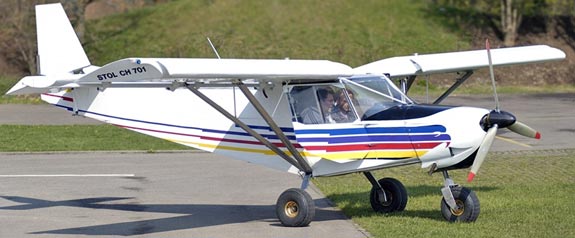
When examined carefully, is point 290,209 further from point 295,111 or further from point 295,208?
point 295,111

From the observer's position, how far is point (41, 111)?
30.6 meters

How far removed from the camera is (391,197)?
13.9 meters

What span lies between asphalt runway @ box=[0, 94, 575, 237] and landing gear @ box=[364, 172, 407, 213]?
1.86 ft

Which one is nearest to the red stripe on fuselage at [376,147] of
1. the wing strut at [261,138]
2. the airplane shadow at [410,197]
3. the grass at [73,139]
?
the wing strut at [261,138]

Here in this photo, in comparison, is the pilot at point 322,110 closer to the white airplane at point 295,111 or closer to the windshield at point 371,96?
the white airplane at point 295,111

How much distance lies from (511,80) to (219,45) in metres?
11.3

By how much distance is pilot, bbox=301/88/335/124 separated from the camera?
508 inches

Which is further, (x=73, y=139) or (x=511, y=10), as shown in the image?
(x=511, y=10)

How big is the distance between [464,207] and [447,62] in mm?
2640

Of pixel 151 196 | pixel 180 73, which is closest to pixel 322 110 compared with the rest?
pixel 180 73

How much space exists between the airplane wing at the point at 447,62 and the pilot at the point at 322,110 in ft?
2.70

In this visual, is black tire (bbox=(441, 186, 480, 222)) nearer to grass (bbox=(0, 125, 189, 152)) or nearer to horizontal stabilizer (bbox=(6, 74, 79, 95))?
horizontal stabilizer (bbox=(6, 74, 79, 95))

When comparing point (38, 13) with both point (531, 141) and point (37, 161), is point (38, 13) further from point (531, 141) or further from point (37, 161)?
point (531, 141)

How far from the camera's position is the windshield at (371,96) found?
12.7m
